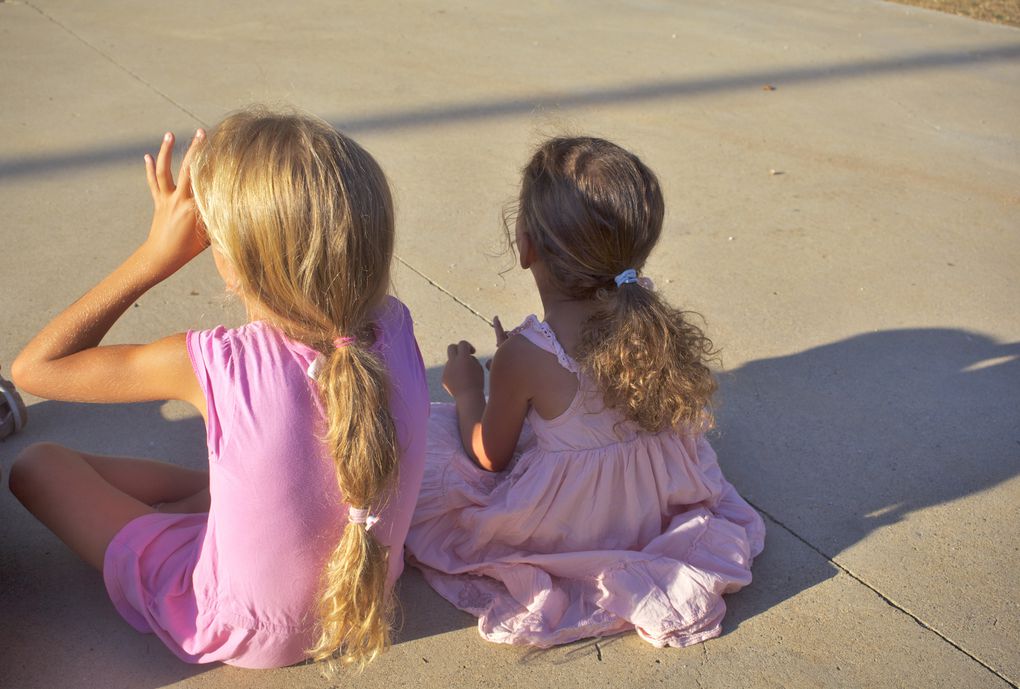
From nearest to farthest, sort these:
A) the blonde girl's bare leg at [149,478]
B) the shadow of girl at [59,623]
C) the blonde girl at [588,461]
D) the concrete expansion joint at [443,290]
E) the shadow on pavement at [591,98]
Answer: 1. the shadow of girl at [59,623]
2. the blonde girl at [588,461]
3. the blonde girl's bare leg at [149,478]
4. the concrete expansion joint at [443,290]
5. the shadow on pavement at [591,98]

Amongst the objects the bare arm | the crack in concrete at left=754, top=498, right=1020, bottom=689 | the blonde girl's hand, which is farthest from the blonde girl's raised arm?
the crack in concrete at left=754, top=498, right=1020, bottom=689

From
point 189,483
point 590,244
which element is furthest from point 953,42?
point 189,483

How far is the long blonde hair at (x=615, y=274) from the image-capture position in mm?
2064

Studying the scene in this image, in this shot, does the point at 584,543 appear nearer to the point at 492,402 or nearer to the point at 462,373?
the point at 492,402

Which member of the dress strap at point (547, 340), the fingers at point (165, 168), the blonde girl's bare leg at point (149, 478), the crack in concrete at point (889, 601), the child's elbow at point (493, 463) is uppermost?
the fingers at point (165, 168)

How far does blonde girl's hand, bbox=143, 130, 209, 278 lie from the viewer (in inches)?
71.7

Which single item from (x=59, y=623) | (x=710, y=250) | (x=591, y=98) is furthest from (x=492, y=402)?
(x=591, y=98)

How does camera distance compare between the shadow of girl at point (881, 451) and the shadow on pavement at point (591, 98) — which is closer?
the shadow of girl at point (881, 451)

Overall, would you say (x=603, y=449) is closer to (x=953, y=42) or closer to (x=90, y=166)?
(x=90, y=166)

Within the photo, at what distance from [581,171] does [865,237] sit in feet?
7.76

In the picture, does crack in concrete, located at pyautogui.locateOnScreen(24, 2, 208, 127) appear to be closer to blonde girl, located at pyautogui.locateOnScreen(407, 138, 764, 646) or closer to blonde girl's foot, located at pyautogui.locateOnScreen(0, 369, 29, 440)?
blonde girl's foot, located at pyautogui.locateOnScreen(0, 369, 29, 440)

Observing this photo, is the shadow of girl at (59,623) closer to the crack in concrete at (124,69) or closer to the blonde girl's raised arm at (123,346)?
the blonde girl's raised arm at (123,346)

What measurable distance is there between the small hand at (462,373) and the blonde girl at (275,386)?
51 centimetres

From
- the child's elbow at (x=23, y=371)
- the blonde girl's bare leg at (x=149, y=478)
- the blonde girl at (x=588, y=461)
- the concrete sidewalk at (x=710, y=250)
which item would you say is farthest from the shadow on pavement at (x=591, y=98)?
the blonde girl at (x=588, y=461)
